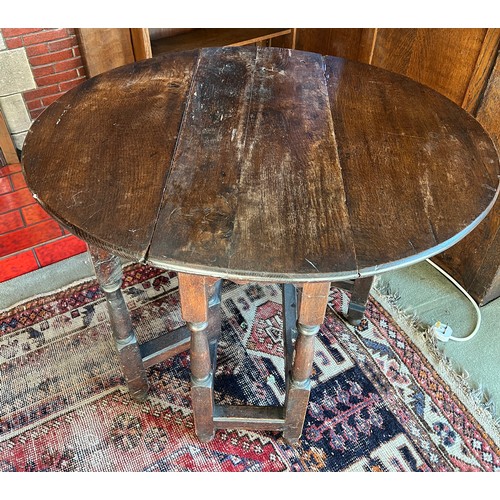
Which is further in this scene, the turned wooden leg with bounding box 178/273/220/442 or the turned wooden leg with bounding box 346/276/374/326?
the turned wooden leg with bounding box 346/276/374/326

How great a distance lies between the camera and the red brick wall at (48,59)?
5.55 feet

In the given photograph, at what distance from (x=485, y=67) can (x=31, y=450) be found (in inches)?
79.8

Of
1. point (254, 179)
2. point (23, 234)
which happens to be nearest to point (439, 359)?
point (254, 179)

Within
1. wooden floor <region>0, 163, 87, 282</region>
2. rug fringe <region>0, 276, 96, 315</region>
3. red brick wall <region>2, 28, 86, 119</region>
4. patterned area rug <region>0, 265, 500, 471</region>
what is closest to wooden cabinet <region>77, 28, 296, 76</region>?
red brick wall <region>2, 28, 86, 119</region>

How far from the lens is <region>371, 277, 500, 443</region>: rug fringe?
1.64 meters

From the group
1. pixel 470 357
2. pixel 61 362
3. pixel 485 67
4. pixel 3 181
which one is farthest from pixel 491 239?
pixel 3 181

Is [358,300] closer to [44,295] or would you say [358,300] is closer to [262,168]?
[262,168]

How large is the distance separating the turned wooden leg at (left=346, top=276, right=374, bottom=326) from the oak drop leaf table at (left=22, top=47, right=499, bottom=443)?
1.10 feet

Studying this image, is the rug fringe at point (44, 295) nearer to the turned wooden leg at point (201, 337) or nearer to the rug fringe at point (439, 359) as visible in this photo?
the turned wooden leg at point (201, 337)

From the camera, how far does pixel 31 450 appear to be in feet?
5.03

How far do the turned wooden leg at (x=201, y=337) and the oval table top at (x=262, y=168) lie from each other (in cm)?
15

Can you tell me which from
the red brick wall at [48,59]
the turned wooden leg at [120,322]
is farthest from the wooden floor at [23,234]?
the turned wooden leg at [120,322]

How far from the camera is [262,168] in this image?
1152 millimetres

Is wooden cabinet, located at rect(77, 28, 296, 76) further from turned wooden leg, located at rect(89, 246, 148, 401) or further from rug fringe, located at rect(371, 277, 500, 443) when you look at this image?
rug fringe, located at rect(371, 277, 500, 443)
